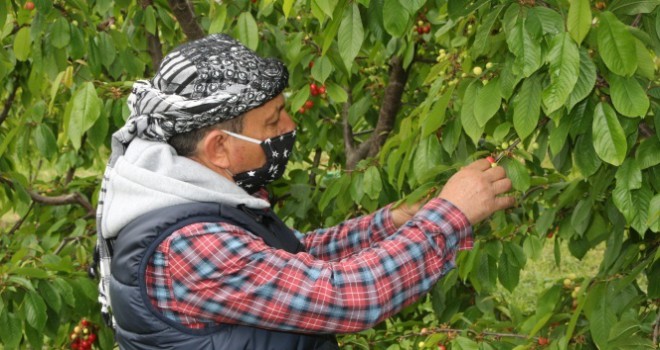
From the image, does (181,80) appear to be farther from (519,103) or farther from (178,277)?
(519,103)

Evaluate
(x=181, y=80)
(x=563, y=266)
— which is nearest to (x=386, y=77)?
(x=181, y=80)

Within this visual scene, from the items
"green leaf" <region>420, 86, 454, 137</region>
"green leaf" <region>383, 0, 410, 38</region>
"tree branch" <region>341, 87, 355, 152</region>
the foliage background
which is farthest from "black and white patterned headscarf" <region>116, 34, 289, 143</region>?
"tree branch" <region>341, 87, 355, 152</region>

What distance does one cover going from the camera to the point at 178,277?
2.14 meters

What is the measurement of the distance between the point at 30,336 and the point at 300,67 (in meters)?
1.36

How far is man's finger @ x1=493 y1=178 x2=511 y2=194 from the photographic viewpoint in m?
2.37

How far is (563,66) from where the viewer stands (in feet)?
6.60

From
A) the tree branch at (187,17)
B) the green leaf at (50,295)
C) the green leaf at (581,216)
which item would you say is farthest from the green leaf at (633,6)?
the green leaf at (50,295)

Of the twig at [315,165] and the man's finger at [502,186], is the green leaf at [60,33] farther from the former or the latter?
the man's finger at [502,186]

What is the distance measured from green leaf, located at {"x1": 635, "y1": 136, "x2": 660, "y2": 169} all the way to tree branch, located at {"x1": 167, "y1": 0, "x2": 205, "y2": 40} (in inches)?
76.9

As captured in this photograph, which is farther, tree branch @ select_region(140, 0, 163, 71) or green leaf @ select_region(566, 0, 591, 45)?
tree branch @ select_region(140, 0, 163, 71)

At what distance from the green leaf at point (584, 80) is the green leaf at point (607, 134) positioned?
11 cm

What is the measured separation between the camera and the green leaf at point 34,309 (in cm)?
331

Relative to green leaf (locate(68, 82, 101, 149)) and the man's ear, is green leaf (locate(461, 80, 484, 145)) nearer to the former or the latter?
the man's ear

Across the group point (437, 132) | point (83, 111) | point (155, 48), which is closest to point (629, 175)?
point (437, 132)
